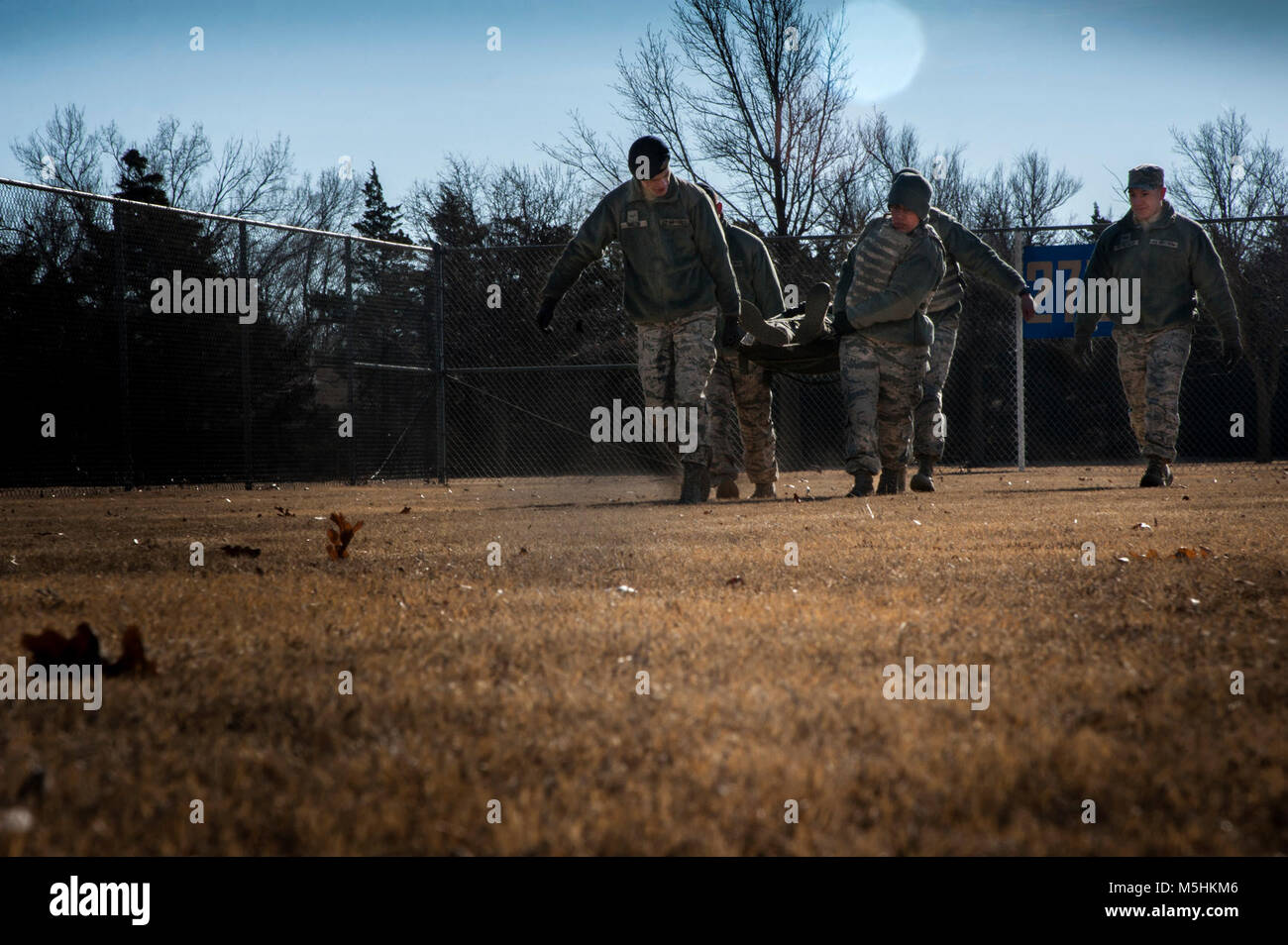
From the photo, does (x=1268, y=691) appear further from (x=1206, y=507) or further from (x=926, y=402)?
(x=926, y=402)

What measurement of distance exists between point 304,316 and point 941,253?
797cm

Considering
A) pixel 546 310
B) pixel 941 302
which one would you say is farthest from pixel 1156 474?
pixel 546 310

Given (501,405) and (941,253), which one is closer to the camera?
(941,253)

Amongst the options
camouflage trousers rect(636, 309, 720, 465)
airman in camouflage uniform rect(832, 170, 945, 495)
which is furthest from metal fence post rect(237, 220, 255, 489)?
airman in camouflage uniform rect(832, 170, 945, 495)

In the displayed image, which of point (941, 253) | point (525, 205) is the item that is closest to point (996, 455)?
point (941, 253)

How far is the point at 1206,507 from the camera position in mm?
6719

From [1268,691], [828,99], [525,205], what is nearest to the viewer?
[1268,691]

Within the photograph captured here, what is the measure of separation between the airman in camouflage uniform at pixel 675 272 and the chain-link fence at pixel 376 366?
1.95m

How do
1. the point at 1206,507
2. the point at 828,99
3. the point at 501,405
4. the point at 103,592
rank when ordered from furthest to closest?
the point at 828,99, the point at 501,405, the point at 1206,507, the point at 103,592

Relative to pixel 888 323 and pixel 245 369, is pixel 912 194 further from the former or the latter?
pixel 245 369

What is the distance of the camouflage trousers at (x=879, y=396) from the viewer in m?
8.38

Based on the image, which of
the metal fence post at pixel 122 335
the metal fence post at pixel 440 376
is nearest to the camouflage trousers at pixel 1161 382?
the metal fence post at pixel 440 376

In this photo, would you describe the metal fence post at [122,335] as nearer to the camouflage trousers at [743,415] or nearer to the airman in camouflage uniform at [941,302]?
the camouflage trousers at [743,415]

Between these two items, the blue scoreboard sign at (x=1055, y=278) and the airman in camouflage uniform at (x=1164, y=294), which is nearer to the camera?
the airman in camouflage uniform at (x=1164, y=294)
